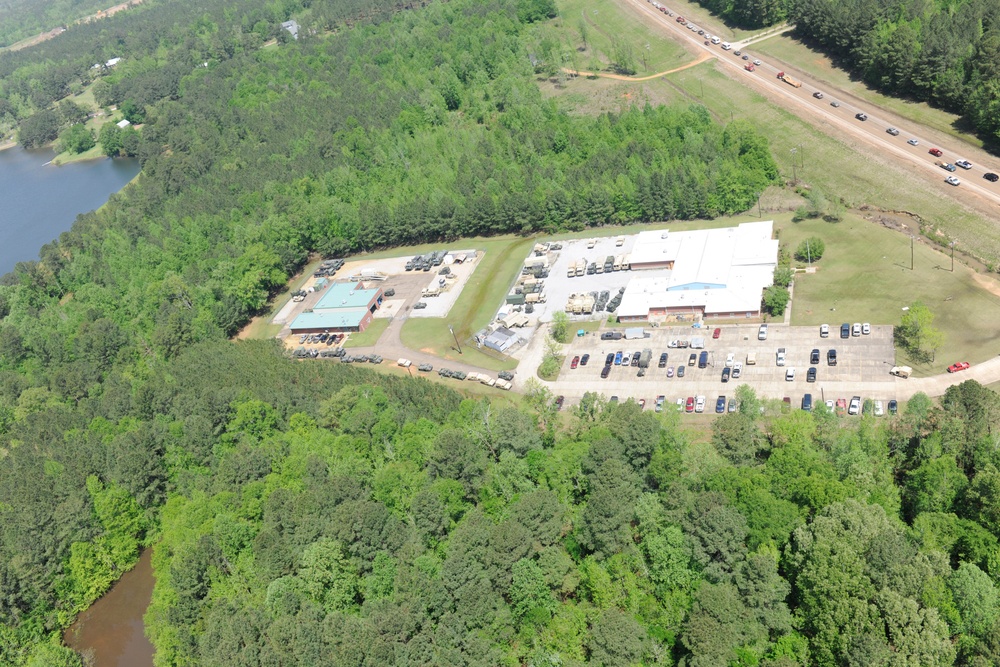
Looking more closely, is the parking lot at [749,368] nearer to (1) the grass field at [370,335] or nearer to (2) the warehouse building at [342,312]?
(1) the grass field at [370,335]

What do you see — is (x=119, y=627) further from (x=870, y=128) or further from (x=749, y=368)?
(x=870, y=128)

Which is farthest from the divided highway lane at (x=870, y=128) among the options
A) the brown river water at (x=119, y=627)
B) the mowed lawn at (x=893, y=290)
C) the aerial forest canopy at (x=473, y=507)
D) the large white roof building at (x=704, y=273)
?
the brown river water at (x=119, y=627)

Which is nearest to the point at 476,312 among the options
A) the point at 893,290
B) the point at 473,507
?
the point at 473,507

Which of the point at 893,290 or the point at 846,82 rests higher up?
the point at 846,82

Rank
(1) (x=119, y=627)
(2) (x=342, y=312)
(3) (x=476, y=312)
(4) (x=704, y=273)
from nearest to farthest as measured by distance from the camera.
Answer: (1) (x=119, y=627) → (4) (x=704, y=273) → (3) (x=476, y=312) → (2) (x=342, y=312)

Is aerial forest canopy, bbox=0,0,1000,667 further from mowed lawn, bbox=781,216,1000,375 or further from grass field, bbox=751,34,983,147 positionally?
grass field, bbox=751,34,983,147
